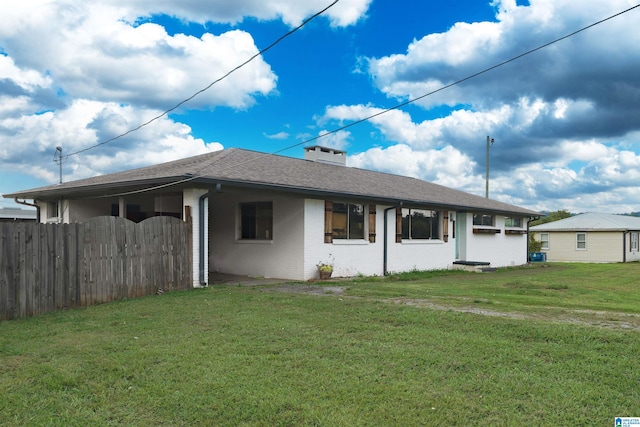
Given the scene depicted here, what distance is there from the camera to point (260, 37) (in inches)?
416

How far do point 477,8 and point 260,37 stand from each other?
15.3 feet

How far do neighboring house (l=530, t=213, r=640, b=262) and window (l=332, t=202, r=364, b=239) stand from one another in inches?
903

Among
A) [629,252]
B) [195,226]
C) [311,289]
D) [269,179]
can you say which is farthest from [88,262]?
[629,252]

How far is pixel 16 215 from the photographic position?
29.2 meters

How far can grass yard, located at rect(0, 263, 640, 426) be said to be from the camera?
376cm

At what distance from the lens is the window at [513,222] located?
79.7 feet

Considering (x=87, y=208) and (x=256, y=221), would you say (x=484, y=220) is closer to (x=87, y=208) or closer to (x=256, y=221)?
(x=256, y=221)

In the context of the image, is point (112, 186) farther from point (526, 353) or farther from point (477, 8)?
point (526, 353)

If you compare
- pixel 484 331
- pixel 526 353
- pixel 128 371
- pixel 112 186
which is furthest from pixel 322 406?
pixel 112 186

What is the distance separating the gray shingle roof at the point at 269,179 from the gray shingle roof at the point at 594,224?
570 inches

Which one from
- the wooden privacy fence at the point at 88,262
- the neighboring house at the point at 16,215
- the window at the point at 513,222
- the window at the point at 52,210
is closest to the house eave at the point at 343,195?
the wooden privacy fence at the point at 88,262

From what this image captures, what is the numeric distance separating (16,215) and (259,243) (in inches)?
871

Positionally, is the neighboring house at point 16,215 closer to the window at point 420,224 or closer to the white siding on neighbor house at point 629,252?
the window at point 420,224

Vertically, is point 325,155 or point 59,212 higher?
point 325,155
